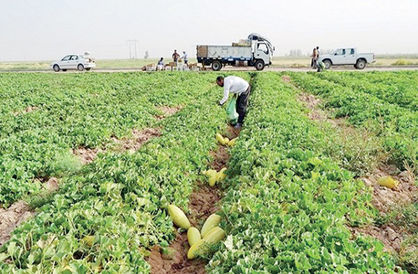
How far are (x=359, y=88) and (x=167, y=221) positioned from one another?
15470 mm

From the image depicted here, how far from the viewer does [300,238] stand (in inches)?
149

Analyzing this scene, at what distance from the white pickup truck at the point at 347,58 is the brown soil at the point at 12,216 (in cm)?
3555

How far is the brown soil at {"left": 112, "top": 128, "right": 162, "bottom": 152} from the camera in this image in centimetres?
986

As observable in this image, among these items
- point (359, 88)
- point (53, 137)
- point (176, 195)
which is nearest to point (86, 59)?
point (359, 88)

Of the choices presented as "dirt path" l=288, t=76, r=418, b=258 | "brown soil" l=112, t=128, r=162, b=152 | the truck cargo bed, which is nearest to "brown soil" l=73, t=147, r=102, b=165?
"brown soil" l=112, t=128, r=162, b=152

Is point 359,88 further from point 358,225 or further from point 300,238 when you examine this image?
point 300,238

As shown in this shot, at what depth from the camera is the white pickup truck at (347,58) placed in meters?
37.0

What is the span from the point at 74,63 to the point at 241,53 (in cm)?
2011

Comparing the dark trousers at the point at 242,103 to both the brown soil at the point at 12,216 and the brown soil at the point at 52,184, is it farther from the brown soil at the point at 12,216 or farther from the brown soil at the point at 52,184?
the brown soil at the point at 12,216

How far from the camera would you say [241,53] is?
38031 mm

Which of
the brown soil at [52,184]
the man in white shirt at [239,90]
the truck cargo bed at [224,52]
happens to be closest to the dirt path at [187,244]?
the brown soil at [52,184]

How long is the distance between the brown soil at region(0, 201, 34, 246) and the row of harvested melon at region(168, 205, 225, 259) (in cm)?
228

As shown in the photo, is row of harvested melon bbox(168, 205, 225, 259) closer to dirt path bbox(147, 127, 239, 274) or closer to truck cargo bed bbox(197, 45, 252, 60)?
dirt path bbox(147, 127, 239, 274)

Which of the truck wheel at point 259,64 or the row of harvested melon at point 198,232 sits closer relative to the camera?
the row of harvested melon at point 198,232
